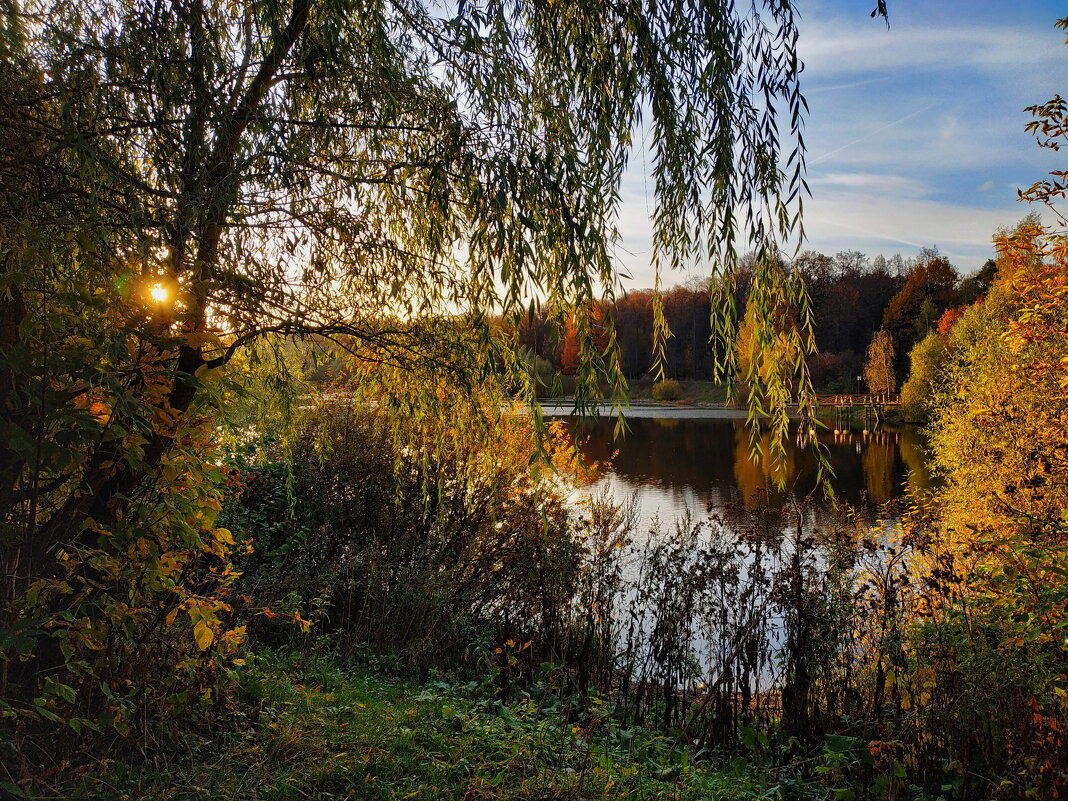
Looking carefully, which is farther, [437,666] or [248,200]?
[437,666]

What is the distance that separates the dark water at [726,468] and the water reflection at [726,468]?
2cm

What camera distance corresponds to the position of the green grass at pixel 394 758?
8.83 ft

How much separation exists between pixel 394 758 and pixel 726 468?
1878cm

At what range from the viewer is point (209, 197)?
2352mm

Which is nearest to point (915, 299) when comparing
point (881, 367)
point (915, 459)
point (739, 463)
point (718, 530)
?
point (881, 367)

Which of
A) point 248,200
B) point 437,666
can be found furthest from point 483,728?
point 248,200

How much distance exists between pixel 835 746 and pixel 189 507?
4093 millimetres

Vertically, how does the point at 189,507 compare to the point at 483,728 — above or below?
above

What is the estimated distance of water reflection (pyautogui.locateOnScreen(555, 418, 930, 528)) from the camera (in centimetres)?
1477

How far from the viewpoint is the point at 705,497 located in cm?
1554

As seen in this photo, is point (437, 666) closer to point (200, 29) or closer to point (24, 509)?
point (24, 509)

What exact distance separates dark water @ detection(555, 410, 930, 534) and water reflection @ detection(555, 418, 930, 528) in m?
0.02

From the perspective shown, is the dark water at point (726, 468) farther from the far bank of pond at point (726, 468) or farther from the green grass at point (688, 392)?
the green grass at point (688, 392)

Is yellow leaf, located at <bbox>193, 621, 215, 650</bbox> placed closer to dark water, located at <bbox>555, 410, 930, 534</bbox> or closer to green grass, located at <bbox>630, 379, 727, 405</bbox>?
dark water, located at <bbox>555, 410, 930, 534</bbox>
